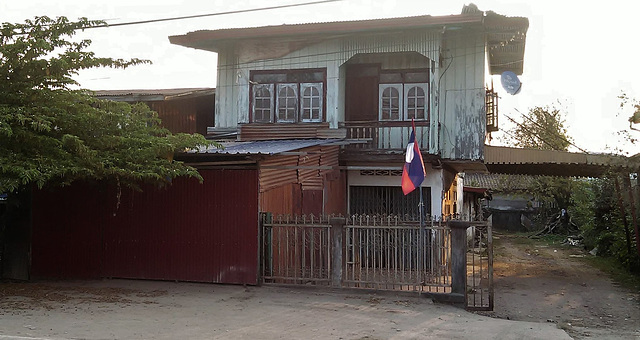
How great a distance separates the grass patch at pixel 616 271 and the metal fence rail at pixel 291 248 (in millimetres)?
7635

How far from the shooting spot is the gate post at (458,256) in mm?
10406

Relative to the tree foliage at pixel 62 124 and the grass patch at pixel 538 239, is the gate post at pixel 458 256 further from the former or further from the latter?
the grass patch at pixel 538 239

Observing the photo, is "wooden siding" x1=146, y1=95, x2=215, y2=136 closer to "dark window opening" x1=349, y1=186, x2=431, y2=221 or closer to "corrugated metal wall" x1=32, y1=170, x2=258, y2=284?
"dark window opening" x1=349, y1=186, x2=431, y2=221

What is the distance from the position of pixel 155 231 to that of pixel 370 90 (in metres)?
7.20

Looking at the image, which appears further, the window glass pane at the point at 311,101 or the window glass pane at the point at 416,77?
the window glass pane at the point at 311,101

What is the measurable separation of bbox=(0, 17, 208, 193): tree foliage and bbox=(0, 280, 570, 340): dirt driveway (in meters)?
2.05

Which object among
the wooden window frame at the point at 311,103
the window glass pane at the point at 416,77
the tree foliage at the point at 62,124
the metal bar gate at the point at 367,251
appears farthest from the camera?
the wooden window frame at the point at 311,103

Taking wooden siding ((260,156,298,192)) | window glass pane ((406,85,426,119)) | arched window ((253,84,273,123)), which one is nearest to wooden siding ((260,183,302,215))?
wooden siding ((260,156,298,192))

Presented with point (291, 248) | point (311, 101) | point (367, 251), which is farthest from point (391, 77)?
point (367, 251)

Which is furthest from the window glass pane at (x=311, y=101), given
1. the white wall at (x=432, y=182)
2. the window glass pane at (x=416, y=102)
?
the window glass pane at (x=416, y=102)

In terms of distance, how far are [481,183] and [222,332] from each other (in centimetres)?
3018

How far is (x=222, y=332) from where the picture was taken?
8.34 meters

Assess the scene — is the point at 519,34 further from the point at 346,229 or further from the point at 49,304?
the point at 49,304

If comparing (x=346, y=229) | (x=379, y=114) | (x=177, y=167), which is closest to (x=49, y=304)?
(x=177, y=167)
